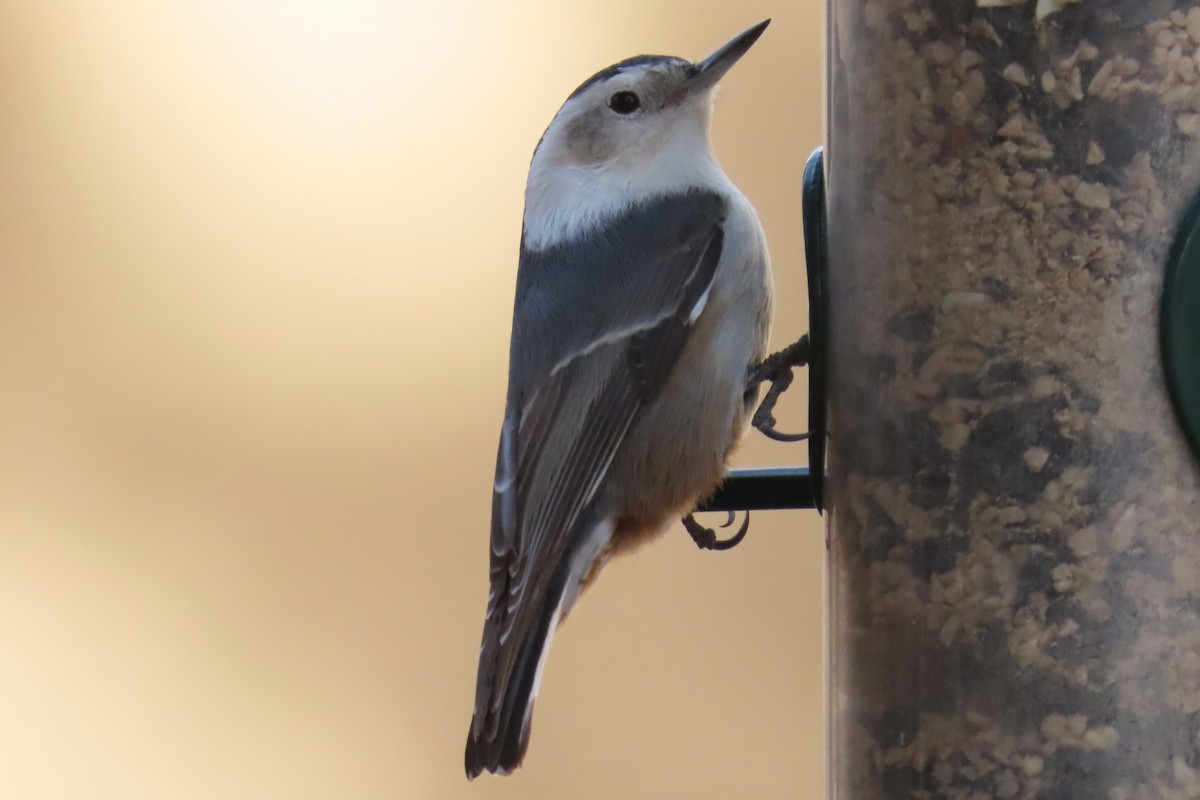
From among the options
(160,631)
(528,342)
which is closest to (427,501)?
(160,631)

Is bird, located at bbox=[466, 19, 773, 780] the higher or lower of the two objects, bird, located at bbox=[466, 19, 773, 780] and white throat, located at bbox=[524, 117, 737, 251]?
the lower

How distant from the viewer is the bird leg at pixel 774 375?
175cm

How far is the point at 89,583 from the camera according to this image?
3.22 meters

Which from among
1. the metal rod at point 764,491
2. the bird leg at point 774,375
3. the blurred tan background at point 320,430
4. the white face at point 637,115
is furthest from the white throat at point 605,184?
the blurred tan background at point 320,430

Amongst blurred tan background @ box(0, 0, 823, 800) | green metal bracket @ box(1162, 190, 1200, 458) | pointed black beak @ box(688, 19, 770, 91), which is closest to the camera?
green metal bracket @ box(1162, 190, 1200, 458)

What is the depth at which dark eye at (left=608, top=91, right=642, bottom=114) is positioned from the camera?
201 cm

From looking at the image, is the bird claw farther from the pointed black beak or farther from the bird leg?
the pointed black beak

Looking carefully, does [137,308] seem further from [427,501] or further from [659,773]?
[659,773]

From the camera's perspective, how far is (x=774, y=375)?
1.78 m

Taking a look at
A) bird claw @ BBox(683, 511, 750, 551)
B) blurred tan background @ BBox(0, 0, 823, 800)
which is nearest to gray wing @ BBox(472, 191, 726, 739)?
bird claw @ BBox(683, 511, 750, 551)

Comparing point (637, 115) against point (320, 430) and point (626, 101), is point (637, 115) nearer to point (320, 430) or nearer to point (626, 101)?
point (626, 101)

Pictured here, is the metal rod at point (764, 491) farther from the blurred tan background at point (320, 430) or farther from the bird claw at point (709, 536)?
the blurred tan background at point (320, 430)

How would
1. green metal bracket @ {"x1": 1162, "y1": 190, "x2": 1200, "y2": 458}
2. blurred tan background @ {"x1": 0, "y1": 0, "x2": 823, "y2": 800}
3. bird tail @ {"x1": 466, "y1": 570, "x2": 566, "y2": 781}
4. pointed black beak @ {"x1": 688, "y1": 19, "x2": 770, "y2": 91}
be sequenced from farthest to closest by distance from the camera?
blurred tan background @ {"x1": 0, "y1": 0, "x2": 823, "y2": 800} < pointed black beak @ {"x1": 688, "y1": 19, "x2": 770, "y2": 91} < bird tail @ {"x1": 466, "y1": 570, "x2": 566, "y2": 781} < green metal bracket @ {"x1": 1162, "y1": 190, "x2": 1200, "y2": 458}

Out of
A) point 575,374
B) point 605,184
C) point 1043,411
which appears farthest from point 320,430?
point 1043,411
